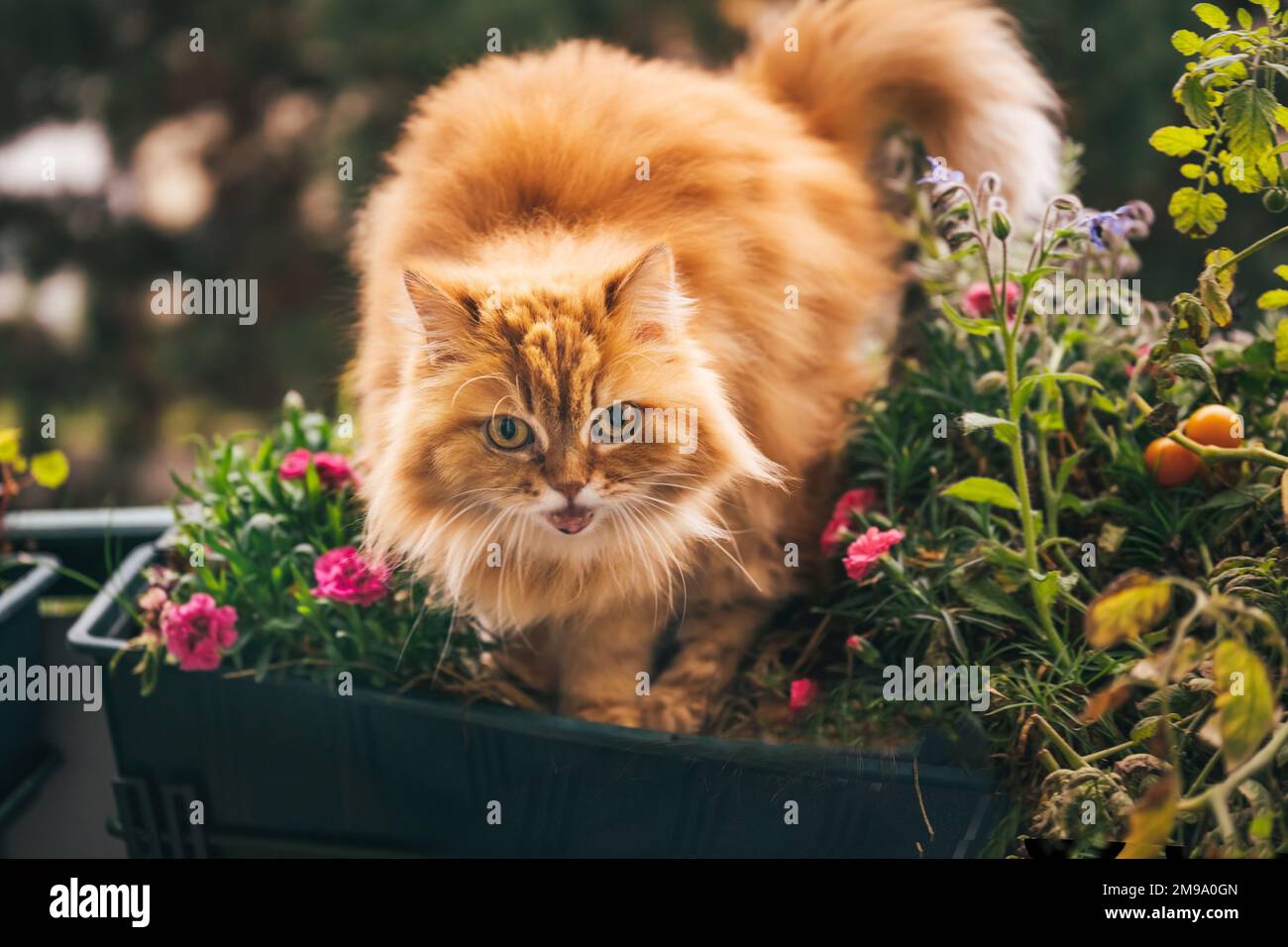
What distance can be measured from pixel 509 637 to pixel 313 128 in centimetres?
262

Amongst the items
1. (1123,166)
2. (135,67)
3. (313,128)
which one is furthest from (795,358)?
(135,67)

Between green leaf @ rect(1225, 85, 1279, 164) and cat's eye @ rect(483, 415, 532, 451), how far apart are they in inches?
29.3

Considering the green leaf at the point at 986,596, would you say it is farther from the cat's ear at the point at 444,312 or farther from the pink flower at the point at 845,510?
the cat's ear at the point at 444,312

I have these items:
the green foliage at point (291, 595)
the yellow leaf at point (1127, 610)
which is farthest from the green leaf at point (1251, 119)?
the green foliage at point (291, 595)

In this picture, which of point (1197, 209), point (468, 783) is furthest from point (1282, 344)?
point (468, 783)

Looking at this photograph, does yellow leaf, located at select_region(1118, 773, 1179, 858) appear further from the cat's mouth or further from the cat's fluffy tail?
the cat's fluffy tail

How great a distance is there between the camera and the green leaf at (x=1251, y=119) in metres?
1.13

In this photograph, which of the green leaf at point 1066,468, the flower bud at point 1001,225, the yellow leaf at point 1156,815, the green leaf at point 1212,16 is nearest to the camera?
the yellow leaf at point 1156,815

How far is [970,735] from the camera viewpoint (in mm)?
1252

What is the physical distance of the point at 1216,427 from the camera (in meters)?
1.34

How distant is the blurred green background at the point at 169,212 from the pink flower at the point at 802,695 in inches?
86.3

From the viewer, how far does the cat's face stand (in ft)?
4.09

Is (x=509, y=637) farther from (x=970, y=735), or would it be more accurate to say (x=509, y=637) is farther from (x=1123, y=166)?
(x=1123, y=166)

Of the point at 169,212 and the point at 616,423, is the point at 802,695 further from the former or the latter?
the point at 169,212
